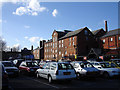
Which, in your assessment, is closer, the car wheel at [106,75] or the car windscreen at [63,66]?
the car windscreen at [63,66]

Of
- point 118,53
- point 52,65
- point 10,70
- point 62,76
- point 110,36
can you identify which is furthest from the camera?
point 110,36

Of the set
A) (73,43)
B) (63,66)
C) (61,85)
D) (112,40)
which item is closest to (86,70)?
(63,66)

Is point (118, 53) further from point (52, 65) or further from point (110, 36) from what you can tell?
point (52, 65)

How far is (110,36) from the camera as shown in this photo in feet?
149

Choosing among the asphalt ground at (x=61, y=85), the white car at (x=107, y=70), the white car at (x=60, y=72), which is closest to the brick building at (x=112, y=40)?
the white car at (x=107, y=70)

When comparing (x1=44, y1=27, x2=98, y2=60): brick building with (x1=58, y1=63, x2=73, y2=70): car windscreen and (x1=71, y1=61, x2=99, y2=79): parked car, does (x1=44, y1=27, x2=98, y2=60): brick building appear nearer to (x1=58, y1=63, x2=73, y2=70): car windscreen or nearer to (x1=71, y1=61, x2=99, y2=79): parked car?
(x1=71, y1=61, x2=99, y2=79): parked car

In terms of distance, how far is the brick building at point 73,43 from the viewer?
4830 cm

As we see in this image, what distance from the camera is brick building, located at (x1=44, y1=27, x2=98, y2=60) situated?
48.3 meters

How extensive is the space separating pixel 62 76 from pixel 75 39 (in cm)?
3937

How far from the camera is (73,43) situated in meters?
49.8

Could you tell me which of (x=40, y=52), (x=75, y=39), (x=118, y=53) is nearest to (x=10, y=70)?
(x=118, y=53)

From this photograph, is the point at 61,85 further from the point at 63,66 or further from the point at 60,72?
the point at 63,66

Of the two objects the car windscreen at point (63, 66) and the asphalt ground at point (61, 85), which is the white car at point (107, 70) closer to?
the asphalt ground at point (61, 85)

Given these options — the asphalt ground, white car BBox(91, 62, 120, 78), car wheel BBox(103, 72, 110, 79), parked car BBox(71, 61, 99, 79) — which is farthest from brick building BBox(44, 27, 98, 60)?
the asphalt ground
